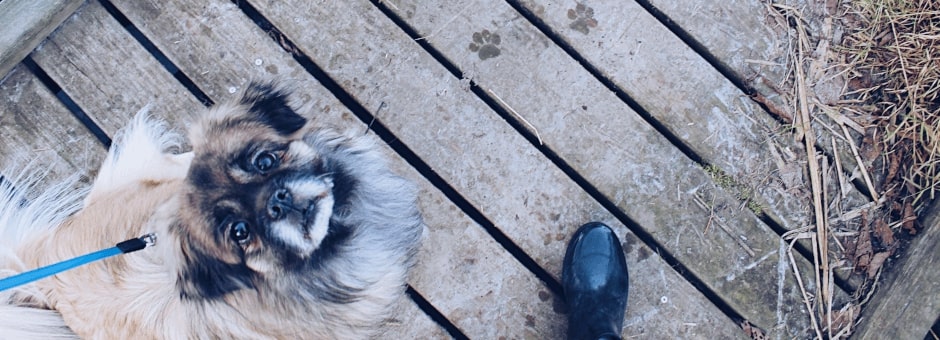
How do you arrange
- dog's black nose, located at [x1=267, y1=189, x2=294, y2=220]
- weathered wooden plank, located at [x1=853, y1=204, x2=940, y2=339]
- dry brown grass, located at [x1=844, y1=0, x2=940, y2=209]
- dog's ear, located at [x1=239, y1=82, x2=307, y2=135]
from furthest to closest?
dry brown grass, located at [x1=844, y1=0, x2=940, y2=209], weathered wooden plank, located at [x1=853, y1=204, x2=940, y2=339], dog's ear, located at [x1=239, y1=82, x2=307, y2=135], dog's black nose, located at [x1=267, y1=189, x2=294, y2=220]

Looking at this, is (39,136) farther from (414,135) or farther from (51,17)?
(414,135)

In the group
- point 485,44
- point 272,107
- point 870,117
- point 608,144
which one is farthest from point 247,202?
point 870,117

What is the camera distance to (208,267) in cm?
180

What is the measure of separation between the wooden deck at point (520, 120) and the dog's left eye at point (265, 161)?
1.86ft

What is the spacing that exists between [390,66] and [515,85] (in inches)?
20.5

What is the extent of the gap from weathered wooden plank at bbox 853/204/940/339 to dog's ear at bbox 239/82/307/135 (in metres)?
2.25

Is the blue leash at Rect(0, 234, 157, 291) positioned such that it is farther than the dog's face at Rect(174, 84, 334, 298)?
No

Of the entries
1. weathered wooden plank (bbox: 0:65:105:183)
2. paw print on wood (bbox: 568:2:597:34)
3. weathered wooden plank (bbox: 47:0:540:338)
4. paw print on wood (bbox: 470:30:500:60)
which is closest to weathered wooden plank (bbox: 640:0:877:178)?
paw print on wood (bbox: 568:2:597:34)

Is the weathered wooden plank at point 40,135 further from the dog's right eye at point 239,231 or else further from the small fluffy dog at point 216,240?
the dog's right eye at point 239,231

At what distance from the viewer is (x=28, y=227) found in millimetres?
2123

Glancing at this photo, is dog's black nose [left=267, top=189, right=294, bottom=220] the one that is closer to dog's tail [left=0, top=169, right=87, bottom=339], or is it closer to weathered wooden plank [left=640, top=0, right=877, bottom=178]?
dog's tail [left=0, top=169, right=87, bottom=339]

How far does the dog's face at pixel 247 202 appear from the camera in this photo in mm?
1771

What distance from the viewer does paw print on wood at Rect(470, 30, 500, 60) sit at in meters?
2.48

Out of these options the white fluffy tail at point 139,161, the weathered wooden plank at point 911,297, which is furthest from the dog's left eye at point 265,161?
the weathered wooden plank at point 911,297
